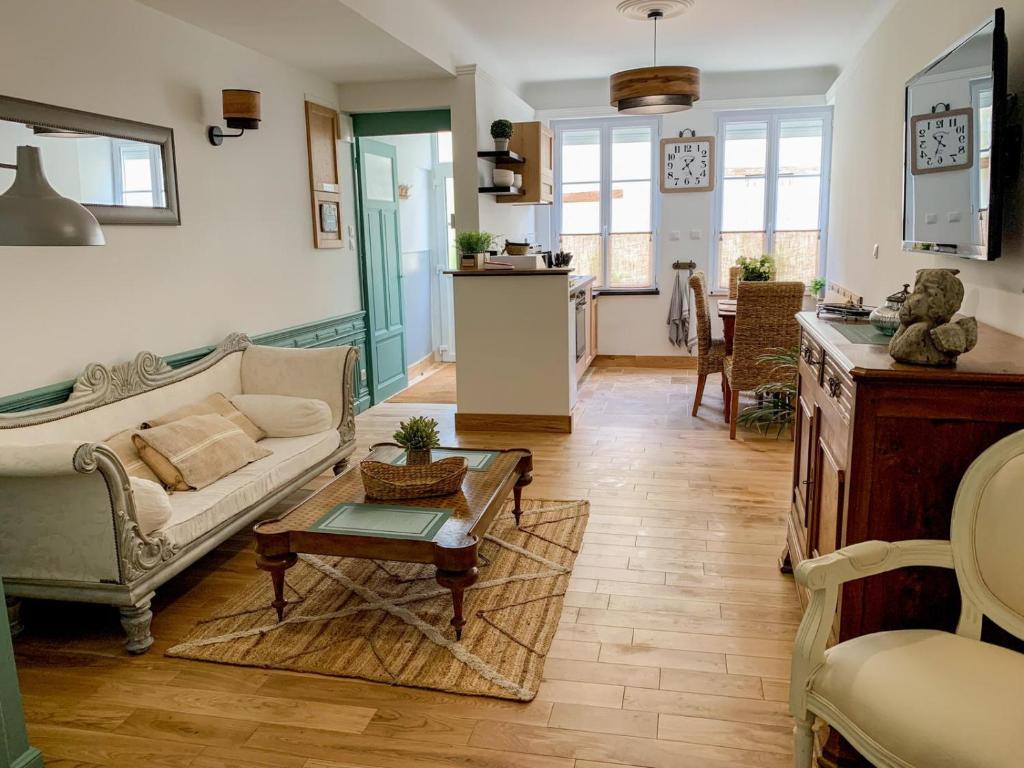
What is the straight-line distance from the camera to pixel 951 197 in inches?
111

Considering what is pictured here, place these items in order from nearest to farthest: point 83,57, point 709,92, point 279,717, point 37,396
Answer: point 279,717 < point 37,396 < point 83,57 < point 709,92

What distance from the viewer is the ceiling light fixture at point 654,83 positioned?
16.5ft

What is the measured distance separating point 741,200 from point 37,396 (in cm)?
634

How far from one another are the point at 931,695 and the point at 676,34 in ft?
18.3

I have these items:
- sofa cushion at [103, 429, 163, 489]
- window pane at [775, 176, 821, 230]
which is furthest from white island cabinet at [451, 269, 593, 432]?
window pane at [775, 176, 821, 230]

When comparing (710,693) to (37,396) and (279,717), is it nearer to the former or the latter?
(279,717)

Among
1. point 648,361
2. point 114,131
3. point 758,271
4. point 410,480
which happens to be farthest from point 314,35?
point 648,361

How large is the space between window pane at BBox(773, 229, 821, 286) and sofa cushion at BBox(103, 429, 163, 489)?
6.16 m

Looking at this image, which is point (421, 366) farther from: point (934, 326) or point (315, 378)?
point (934, 326)

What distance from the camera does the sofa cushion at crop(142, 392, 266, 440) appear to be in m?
3.44

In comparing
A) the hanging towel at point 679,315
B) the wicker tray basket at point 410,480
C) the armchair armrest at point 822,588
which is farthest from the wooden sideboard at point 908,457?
the hanging towel at point 679,315

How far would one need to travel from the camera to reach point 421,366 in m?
7.82

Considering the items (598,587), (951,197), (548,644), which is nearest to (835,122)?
(951,197)

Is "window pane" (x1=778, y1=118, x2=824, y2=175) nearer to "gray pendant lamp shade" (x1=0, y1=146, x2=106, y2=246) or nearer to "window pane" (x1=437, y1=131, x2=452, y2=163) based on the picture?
"window pane" (x1=437, y1=131, x2=452, y2=163)
